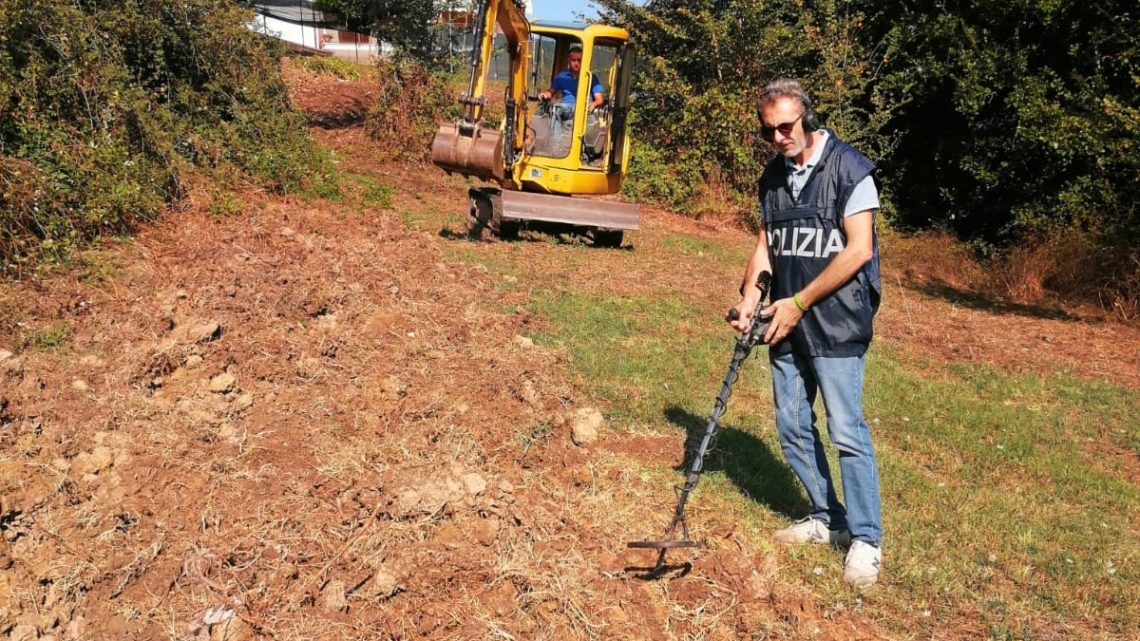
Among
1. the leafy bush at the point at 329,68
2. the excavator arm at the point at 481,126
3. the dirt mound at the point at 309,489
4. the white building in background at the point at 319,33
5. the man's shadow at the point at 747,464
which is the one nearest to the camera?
the dirt mound at the point at 309,489

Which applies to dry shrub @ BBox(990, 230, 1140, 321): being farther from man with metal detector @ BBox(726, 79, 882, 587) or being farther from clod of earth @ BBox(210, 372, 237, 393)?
clod of earth @ BBox(210, 372, 237, 393)

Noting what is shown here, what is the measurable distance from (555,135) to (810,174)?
841 cm

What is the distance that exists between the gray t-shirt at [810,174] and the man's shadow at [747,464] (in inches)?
70.8

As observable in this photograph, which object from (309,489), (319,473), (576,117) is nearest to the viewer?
(309,489)

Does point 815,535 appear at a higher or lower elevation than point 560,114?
lower

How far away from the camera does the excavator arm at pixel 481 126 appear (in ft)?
34.0

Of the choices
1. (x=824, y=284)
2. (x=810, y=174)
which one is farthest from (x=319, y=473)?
(x=810, y=174)

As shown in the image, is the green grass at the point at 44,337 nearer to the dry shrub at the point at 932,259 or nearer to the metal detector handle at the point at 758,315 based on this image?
the metal detector handle at the point at 758,315

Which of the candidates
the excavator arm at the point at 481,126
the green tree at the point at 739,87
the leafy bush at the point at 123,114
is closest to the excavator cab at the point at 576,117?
the excavator arm at the point at 481,126

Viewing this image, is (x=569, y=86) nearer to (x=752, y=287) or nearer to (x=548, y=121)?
(x=548, y=121)

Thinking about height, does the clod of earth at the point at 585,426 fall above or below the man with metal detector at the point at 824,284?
below

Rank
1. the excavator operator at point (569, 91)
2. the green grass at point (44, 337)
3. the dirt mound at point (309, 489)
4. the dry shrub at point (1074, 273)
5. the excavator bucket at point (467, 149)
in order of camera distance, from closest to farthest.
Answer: the dirt mound at point (309, 489) < the green grass at point (44, 337) < the excavator bucket at point (467, 149) < the dry shrub at point (1074, 273) < the excavator operator at point (569, 91)

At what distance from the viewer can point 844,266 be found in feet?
12.1

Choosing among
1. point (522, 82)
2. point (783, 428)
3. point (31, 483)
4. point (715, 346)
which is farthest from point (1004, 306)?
point (31, 483)
